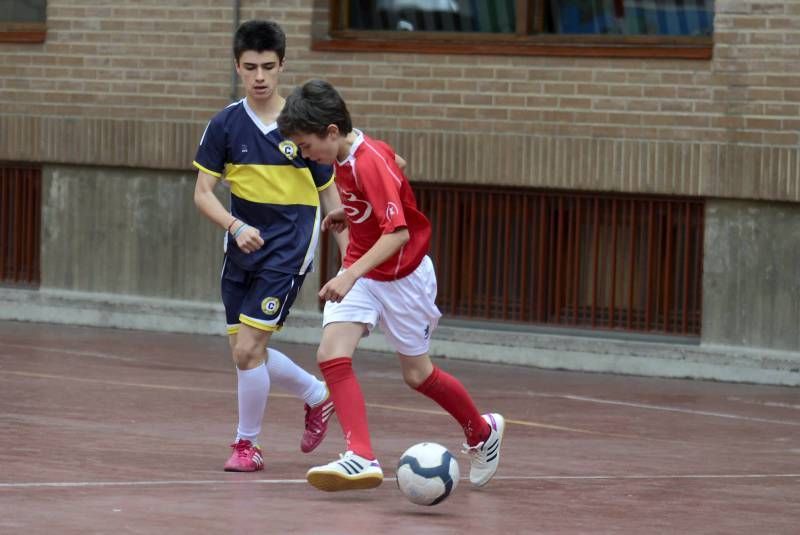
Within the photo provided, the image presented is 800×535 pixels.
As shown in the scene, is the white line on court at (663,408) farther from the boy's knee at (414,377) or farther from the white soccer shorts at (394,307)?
the white soccer shorts at (394,307)

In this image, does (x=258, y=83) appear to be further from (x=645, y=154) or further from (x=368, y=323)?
(x=645, y=154)

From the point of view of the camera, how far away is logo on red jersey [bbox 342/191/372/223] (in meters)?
7.79

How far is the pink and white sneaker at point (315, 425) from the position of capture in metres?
8.80

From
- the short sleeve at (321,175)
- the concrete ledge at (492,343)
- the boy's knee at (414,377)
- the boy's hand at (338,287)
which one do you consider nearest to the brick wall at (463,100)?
the concrete ledge at (492,343)

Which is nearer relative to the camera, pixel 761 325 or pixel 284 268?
pixel 284 268

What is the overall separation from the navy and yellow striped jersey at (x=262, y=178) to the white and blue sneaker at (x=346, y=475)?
132 centimetres

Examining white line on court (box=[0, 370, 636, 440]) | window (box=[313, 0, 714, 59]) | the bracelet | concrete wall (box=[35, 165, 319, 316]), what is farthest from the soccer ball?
concrete wall (box=[35, 165, 319, 316])

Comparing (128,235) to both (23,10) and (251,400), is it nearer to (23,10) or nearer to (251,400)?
(23,10)

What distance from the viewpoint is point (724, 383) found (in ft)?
44.1

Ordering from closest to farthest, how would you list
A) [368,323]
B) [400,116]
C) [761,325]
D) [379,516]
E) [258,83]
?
[379,516], [368,323], [258,83], [761,325], [400,116]

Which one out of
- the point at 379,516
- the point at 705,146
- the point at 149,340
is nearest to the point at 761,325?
the point at 705,146

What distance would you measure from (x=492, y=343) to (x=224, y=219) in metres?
6.21

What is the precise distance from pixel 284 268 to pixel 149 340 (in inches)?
269

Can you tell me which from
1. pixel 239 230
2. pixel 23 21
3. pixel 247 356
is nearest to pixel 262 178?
pixel 239 230
